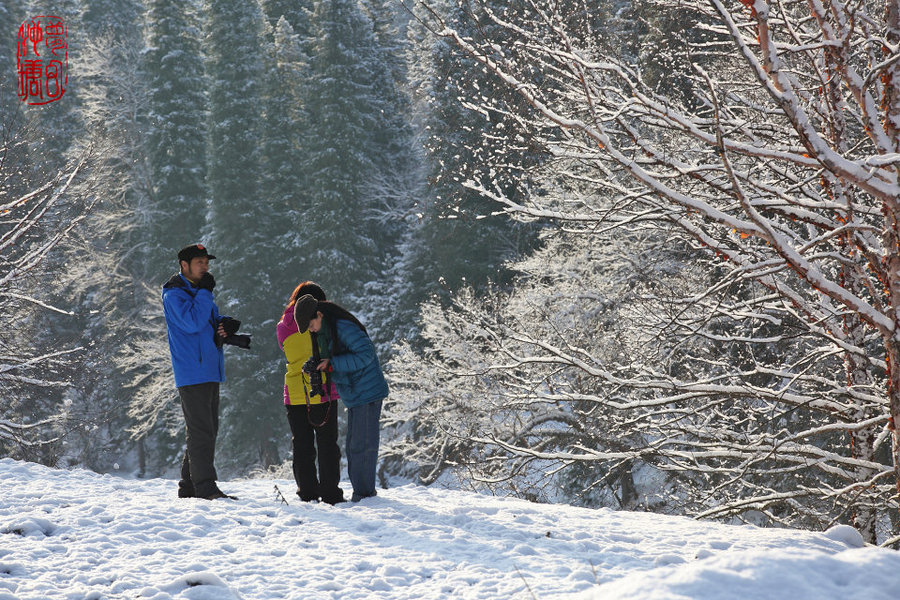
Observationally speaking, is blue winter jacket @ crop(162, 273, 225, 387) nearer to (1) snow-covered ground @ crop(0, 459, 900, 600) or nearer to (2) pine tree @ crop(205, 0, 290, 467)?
(1) snow-covered ground @ crop(0, 459, 900, 600)

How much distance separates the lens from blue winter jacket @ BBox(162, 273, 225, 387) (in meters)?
5.86

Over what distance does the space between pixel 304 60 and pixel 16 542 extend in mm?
33034

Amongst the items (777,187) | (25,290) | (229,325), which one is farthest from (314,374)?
(25,290)

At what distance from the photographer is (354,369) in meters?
5.93

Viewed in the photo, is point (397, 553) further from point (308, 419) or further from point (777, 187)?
point (777, 187)

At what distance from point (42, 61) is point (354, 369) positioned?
3310cm

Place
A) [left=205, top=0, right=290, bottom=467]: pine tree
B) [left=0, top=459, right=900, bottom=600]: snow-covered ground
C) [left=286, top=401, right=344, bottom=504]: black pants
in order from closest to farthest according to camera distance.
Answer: [left=0, top=459, right=900, bottom=600]: snow-covered ground
[left=286, top=401, right=344, bottom=504]: black pants
[left=205, top=0, right=290, bottom=467]: pine tree

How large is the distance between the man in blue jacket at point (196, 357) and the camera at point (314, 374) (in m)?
0.62

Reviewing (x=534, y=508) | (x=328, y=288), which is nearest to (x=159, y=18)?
(x=328, y=288)

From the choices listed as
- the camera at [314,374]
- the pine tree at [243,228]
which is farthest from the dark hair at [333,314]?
the pine tree at [243,228]

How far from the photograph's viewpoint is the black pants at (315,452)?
595 cm

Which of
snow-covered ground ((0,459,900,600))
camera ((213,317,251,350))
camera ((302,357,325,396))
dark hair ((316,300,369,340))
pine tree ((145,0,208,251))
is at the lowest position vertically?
snow-covered ground ((0,459,900,600))

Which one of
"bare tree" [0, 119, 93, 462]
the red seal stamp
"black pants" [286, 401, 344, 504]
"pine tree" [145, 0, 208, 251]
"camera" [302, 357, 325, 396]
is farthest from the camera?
"pine tree" [145, 0, 208, 251]

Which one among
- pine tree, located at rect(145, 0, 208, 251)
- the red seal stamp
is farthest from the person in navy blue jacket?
the red seal stamp
